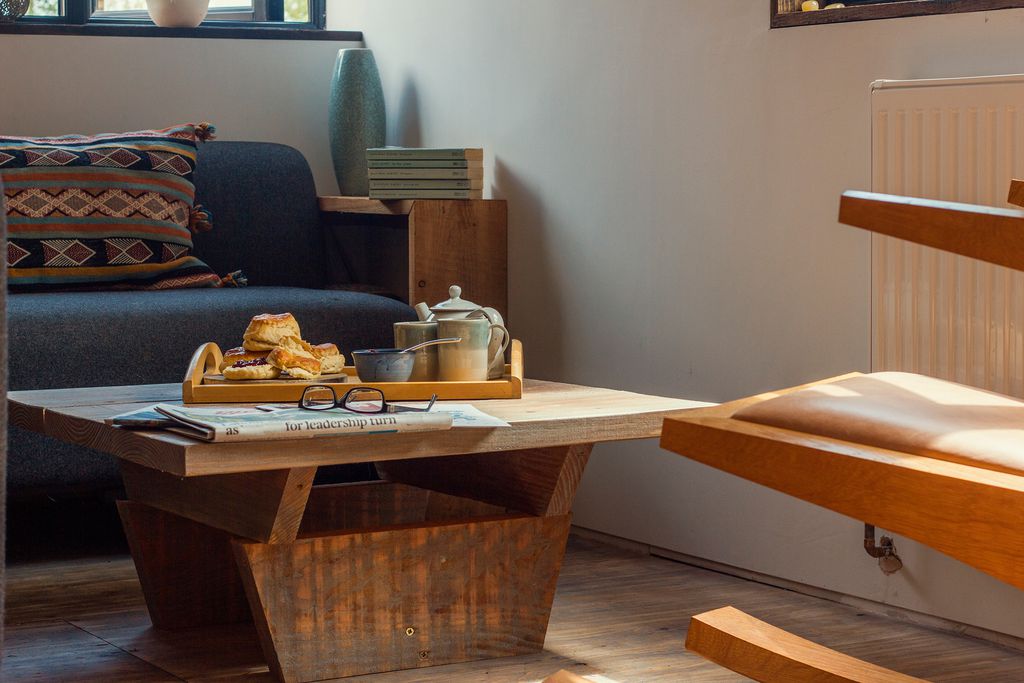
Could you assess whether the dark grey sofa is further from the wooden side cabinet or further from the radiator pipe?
the radiator pipe

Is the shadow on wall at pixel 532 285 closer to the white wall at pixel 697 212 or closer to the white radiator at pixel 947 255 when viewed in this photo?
the white wall at pixel 697 212

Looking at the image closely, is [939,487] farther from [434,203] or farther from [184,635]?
[434,203]

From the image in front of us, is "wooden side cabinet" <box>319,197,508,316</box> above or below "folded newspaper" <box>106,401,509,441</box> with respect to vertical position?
above

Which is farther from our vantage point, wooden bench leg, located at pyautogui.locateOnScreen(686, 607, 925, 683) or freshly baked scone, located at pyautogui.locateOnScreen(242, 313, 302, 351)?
freshly baked scone, located at pyautogui.locateOnScreen(242, 313, 302, 351)

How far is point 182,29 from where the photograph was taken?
3471 millimetres

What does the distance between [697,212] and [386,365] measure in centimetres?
85

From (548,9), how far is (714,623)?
Result: 172cm

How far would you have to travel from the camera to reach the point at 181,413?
166 centimetres

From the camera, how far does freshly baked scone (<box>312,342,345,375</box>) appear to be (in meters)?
2.06

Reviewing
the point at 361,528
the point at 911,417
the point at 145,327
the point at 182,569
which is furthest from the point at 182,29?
the point at 911,417

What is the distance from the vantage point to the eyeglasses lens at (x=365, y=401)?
171 cm

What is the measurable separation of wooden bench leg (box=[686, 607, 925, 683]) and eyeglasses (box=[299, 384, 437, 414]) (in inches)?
17.3

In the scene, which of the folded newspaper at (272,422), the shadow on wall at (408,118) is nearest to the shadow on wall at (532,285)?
the shadow on wall at (408,118)

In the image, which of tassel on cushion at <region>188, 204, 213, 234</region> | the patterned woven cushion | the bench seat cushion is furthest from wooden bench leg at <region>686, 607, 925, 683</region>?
tassel on cushion at <region>188, 204, 213, 234</region>
